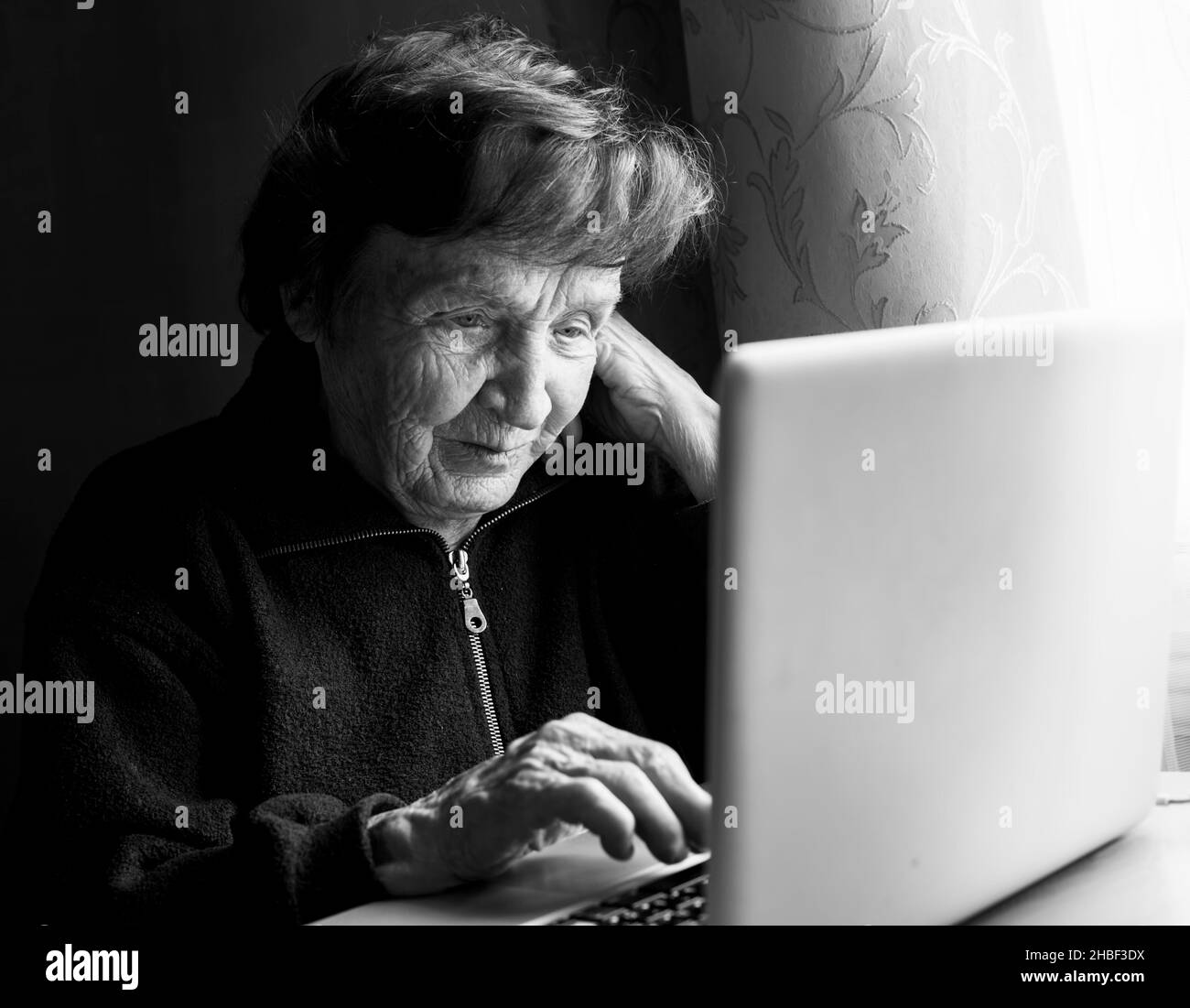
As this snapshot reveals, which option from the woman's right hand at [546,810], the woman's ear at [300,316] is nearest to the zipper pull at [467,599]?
the woman's ear at [300,316]

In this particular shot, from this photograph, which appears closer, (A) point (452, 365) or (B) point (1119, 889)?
(B) point (1119, 889)

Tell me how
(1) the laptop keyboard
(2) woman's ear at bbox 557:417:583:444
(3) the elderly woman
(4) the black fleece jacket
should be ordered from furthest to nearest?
1. (2) woman's ear at bbox 557:417:583:444
2. (3) the elderly woman
3. (4) the black fleece jacket
4. (1) the laptop keyboard

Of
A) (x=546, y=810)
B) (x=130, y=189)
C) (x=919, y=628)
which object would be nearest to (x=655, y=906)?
(x=546, y=810)

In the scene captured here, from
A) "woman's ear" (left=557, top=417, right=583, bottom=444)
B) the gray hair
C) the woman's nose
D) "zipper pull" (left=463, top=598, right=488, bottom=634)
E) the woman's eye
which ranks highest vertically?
the gray hair

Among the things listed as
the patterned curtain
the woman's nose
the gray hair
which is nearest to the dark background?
the patterned curtain

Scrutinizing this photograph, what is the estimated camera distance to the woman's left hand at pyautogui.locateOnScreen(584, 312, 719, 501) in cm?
139

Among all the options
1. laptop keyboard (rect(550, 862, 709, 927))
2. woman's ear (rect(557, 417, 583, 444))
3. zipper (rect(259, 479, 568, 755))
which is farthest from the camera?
woman's ear (rect(557, 417, 583, 444))

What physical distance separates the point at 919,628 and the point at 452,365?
0.65 m

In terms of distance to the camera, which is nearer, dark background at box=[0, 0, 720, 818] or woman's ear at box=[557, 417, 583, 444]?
woman's ear at box=[557, 417, 583, 444]

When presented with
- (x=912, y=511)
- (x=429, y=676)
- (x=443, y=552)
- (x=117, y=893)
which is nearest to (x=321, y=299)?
(x=443, y=552)

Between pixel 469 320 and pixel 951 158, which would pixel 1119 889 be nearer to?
pixel 469 320

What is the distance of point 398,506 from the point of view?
126 cm

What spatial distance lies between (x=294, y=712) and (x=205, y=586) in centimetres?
13

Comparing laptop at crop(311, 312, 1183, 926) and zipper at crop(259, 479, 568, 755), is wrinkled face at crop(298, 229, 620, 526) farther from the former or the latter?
laptop at crop(311, 312, 1183, 926)
